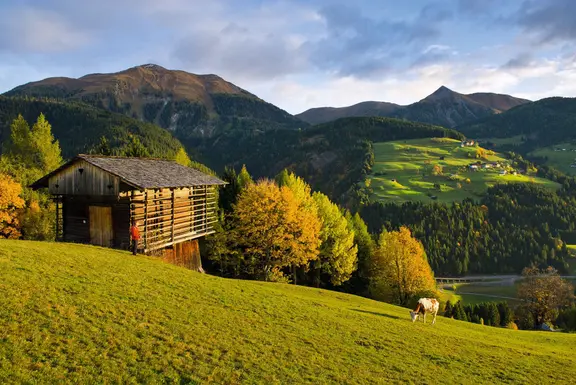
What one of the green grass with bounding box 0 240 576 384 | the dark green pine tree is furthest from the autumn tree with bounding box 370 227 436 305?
the green grass with bounding box 0 240 576 384

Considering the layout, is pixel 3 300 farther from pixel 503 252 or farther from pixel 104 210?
pixel 503 252

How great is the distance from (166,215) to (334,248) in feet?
106

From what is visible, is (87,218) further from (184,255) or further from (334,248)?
(334,248)

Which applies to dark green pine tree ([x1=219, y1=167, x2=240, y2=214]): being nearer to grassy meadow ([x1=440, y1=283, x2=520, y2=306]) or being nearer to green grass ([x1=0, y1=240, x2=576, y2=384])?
green grass ([x1=0, y1=240, x2=576, y2=384])

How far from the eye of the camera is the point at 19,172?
199ft

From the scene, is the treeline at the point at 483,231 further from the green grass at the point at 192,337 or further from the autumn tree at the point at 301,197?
the green grass at the point at 192,337

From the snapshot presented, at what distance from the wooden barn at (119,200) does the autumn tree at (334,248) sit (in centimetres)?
2867

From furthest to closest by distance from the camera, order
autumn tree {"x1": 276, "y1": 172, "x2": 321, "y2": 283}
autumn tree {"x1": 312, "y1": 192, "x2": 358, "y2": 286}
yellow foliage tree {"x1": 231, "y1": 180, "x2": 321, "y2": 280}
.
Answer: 1. autumn tree {"x1": 312, "y1": 192, "x2": 358, "y2": 286}
2. autumn tree {"x1": 276, "y1": 172, "x2": 321, "y2": 283}
3. yellow foliage tree {"x1": 231, "y1": 180, "x2": 321, "y2": 280}

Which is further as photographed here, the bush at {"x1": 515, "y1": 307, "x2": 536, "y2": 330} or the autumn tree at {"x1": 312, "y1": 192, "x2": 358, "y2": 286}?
the bush at {"x1": 515, "y1": 307, "x2": 536, "y2": 330}

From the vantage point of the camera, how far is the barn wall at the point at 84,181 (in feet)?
115

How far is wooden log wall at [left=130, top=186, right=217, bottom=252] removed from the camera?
37.2 meters

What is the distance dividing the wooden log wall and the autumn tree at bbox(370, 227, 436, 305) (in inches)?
1477

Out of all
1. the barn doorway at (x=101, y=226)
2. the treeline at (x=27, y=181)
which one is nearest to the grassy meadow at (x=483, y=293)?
the treeline at (x=27, y=181)

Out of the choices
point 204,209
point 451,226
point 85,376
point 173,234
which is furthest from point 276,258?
point 451,226
